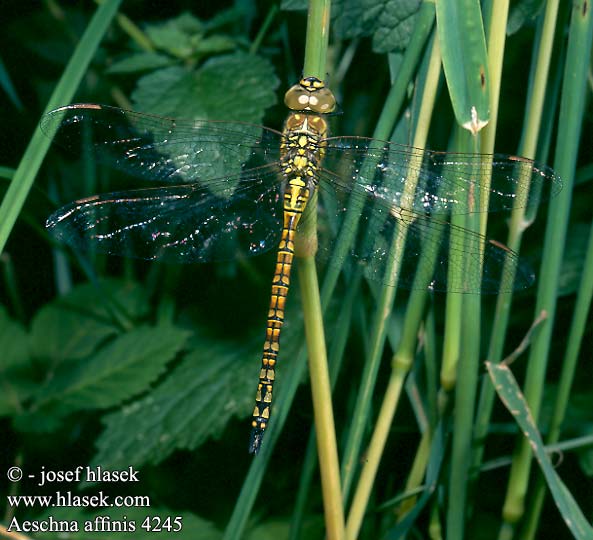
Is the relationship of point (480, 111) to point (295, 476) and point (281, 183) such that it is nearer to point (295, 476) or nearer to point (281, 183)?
point (281, 183)

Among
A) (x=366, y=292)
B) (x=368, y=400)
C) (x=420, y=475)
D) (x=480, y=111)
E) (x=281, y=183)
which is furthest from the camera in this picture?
(x=366, y=292)

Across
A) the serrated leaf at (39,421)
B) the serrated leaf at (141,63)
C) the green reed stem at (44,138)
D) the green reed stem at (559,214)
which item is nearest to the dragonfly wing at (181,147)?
the green reed stem at (44,138)

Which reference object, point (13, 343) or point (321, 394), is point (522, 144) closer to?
point (321, 394)

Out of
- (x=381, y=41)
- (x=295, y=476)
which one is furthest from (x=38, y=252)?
(x=381, y=41)

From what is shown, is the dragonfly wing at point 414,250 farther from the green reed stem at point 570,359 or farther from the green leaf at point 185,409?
the green leaf at point 185,409

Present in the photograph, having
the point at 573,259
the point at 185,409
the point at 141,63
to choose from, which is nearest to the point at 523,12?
the point at 573,259

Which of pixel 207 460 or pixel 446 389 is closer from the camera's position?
pixel 446 389

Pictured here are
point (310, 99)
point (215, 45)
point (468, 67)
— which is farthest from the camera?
point (215, 45)
